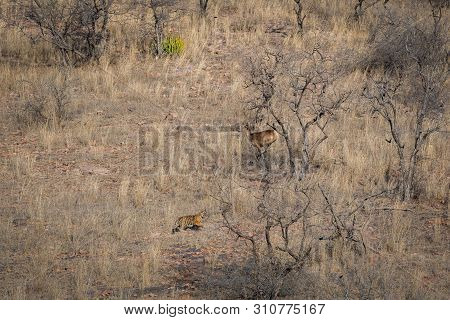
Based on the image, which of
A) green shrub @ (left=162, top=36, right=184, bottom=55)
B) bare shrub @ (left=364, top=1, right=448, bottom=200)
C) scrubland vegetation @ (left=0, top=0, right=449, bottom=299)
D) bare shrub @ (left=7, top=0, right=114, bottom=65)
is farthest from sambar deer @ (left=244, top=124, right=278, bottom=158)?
bare shrub @ (left=7, top=0, right=114, bottom=65)

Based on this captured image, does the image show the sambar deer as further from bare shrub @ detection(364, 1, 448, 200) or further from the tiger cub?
the tiger cub

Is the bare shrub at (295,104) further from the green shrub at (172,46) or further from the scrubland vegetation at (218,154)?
the green shrub at (172,46)

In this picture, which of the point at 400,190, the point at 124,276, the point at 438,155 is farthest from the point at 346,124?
the point at 124,276

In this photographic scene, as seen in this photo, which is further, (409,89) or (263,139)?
(409,89)

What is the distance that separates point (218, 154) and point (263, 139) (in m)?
0.77

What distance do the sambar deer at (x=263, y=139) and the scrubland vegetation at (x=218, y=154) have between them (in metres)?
0.23

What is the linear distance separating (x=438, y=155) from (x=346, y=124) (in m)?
1.68

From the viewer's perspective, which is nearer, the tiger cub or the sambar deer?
the tiger cub

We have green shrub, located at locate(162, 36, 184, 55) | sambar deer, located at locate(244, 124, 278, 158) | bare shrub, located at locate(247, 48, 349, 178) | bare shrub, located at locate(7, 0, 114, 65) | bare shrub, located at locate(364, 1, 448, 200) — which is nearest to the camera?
bare shrub, located at locate(364, 1, 448, 200)

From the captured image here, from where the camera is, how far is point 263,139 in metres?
10.4

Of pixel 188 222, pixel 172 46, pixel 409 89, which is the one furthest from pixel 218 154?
pixel 172 46

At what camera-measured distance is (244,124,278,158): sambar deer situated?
34.2 ft

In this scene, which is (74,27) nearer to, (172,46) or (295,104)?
(172,46)

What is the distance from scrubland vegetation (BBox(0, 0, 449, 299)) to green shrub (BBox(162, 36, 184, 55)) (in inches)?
1.9
